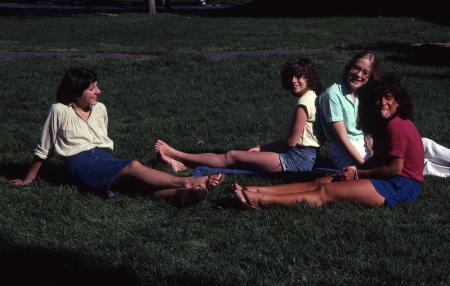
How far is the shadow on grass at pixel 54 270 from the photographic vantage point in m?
3.63

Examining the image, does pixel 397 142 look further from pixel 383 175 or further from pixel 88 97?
pixel 88 97

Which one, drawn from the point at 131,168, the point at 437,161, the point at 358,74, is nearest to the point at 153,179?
the point at 131,168

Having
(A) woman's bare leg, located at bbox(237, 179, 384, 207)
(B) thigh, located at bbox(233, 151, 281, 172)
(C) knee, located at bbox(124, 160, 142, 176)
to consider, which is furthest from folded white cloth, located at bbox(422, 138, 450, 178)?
(C) knee, located at bbox(124, 160, 142, 176)

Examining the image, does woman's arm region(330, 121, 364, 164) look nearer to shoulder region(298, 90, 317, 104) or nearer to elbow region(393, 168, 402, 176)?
shoulder region(298, 90, 317, 104)

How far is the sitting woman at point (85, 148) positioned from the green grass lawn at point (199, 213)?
0.13 meters

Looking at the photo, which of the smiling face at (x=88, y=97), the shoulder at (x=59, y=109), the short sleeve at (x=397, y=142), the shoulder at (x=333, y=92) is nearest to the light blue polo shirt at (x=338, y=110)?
the shoulder at (x=333, y=92)

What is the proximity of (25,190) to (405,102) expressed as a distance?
9.57 feet

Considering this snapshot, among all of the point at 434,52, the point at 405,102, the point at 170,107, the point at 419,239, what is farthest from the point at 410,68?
the point at 419,239

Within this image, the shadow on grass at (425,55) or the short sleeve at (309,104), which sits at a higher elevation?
the short sleeve at (309,104)

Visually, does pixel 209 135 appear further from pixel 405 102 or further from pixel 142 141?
pixel 405 102

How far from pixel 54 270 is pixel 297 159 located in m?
2.54

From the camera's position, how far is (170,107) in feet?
29.0

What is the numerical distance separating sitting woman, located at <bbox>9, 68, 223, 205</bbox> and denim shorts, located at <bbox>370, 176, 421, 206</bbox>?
4.79ft

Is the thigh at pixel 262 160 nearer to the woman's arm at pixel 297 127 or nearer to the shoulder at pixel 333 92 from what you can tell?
the woman's arm at pixel 297 127
